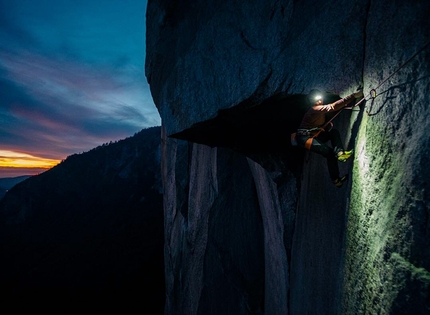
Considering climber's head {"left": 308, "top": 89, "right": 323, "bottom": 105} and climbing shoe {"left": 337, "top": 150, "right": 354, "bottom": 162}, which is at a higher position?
climber's head {"left": 308, "top": 89, "right": 323, "bottom": 105}

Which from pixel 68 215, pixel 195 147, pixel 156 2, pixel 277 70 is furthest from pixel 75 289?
pixel 277 70

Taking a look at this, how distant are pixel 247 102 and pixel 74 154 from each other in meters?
75.5

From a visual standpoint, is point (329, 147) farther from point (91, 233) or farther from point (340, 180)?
point (91, 233)

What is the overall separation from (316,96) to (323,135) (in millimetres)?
608

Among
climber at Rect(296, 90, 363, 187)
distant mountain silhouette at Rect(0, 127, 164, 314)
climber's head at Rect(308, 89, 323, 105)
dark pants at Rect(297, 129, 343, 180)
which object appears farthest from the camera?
distant mountain silhouette at Rect(0, 127, 164, 314)

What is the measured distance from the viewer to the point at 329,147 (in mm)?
3188

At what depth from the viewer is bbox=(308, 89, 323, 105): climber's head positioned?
339cm

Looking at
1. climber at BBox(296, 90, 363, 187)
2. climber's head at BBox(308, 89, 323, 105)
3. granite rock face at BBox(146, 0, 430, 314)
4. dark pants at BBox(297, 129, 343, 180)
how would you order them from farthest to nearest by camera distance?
climber's head at BBox(308, 89, 323, 105), dark pants at BBox(297, 129, 343, 180), climber at BBox(296, 90, 363, 187), granite rock face at BBox(146, 0, 430, 314)

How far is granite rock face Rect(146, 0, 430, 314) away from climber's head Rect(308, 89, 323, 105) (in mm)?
139

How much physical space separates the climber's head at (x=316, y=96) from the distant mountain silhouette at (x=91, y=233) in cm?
3369

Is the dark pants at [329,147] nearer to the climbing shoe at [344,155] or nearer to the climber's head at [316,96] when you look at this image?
the climbing shoe at [344,155]

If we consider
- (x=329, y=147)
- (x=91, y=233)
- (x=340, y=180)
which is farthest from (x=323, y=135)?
(x=91, y=233)

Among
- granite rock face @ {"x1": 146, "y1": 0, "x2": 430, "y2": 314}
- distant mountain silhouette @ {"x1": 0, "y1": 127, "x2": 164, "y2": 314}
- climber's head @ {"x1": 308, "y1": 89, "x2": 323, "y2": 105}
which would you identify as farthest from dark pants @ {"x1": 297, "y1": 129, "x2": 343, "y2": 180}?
distant mountain silhouette @ {"x1": 0, "y1": 127, "x2": 164, "y2": 314}

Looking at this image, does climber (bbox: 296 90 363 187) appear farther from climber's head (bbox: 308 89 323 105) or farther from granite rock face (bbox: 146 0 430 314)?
granite rock face (bbox: 146 0 430 314)
